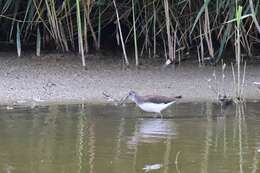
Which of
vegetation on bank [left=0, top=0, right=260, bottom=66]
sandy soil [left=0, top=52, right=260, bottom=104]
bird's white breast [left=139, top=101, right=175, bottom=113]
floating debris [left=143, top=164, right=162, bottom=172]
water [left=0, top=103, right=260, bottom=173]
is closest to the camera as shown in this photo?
floating debris [left=143, top=164, right=162, bottom=172]

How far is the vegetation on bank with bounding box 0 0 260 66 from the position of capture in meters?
8.48

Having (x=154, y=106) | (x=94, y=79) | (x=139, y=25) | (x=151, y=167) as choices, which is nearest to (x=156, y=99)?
(x=154, y=106)

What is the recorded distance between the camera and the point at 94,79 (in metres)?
8.47

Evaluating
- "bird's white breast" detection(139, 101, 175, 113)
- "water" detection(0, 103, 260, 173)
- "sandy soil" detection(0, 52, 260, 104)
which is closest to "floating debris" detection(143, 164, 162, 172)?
"water" detection(0, 103, 260, 173)

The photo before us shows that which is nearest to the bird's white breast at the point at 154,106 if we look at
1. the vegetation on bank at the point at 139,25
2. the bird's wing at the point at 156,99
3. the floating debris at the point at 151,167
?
the bird's wing at the point at 156,99

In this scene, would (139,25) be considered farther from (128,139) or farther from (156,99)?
(128,139)

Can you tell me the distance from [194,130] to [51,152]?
1.37 meters

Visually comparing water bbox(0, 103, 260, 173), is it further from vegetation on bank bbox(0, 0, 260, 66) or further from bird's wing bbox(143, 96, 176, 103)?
vegetation on bank bbox(0, 0, 260, 66)

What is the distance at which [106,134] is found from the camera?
239 inches

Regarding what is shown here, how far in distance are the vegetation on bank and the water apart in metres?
1.35

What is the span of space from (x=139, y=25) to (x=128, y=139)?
11.3 feet

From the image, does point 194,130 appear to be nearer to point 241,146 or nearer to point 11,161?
point 241,146

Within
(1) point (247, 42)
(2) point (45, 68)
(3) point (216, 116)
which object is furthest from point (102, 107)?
(1) point (247, 42)

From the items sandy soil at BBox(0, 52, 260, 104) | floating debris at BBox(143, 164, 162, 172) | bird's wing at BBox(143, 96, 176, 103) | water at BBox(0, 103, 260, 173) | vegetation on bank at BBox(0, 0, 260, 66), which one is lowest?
floating debris at BBox(143, 164, 162, 172)
